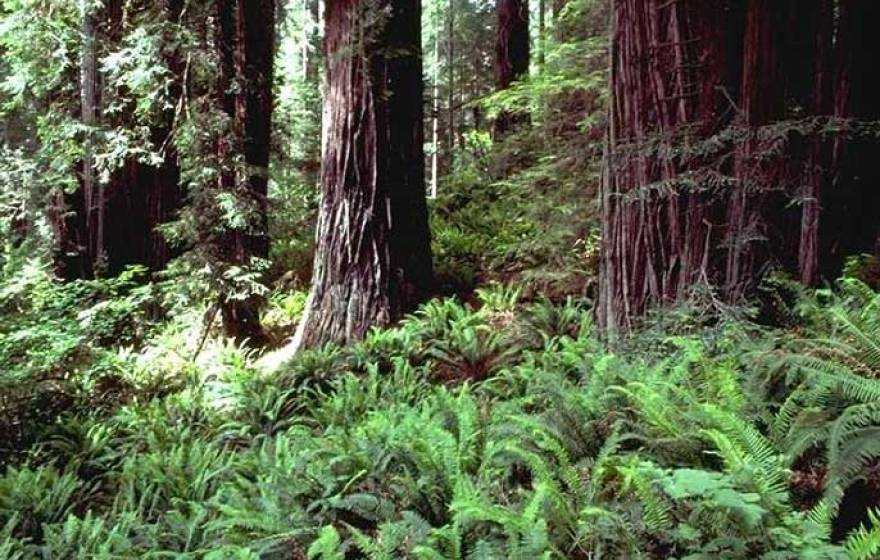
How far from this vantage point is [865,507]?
85.4 inches

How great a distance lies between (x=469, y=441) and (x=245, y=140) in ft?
16.4

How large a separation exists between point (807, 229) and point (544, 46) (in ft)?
16.7

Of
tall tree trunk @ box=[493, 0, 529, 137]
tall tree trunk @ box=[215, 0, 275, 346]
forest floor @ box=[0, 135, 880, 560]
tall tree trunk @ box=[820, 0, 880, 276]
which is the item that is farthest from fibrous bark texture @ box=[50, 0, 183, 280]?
tall tree trunk @ box=[820, 0, 880, 276]

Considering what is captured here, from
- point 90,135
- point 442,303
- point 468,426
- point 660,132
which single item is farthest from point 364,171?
point 90,135

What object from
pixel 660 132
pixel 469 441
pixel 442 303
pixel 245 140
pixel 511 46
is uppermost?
pixel 511 46

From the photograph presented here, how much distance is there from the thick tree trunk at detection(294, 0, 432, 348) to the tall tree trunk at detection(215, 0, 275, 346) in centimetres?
101

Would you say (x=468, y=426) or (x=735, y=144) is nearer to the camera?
(x=468, y=426)

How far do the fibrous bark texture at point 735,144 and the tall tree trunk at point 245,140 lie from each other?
4.15 metres

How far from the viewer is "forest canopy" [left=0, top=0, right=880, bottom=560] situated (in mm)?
2457

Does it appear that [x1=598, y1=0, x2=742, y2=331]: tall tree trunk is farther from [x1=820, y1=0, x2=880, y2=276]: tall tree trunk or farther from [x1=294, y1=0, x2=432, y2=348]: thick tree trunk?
[x1=294, y1=0, x2=432, y2=348]: thick tree trunk

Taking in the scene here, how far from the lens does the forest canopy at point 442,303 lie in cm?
A: 246

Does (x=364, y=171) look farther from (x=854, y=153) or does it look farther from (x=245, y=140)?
(x=854, y=153)

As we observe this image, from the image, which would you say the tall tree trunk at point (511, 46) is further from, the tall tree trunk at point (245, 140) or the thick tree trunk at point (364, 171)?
the thick tree trunk at point (364, 171)

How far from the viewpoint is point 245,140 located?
Answer: 23.1 ft
